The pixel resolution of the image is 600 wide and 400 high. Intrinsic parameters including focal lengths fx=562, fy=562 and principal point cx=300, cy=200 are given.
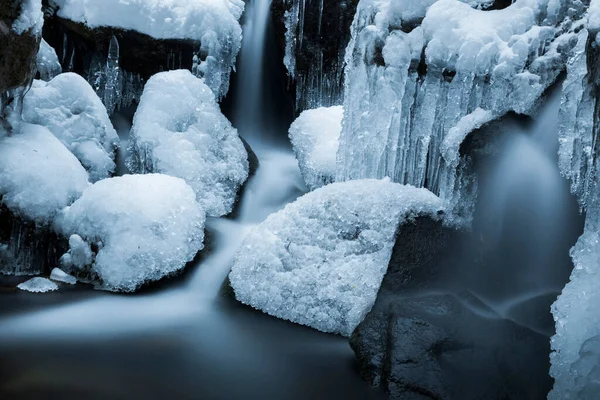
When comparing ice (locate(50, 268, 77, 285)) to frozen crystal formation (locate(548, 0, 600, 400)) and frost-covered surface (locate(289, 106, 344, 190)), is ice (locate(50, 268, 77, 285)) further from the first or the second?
frozen crystal formation (locate(548, 0, 600, 400))

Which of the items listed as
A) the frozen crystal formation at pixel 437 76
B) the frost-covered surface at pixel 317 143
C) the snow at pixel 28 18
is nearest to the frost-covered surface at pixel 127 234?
the snow at pixel 28 18

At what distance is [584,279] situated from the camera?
3115 mm

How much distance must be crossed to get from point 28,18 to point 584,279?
5.21 metres

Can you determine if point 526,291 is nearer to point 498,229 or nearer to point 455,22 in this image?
point 498,229

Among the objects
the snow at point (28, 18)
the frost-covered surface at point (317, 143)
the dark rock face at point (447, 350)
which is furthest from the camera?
the frost-covered surface at point (317, 143)

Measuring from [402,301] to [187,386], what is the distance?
1614 millimetres

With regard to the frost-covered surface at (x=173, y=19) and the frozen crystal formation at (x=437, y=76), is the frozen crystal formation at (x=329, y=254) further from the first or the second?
the frost-covered surface at (x=173, y=19)

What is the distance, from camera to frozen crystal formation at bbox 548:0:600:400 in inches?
114

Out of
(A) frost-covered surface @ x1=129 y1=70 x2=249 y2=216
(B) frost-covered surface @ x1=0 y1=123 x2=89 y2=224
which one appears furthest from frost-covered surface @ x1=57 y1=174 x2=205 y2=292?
(A) frost-covered surface @ x1=129 y1=70 x2=249 y2=216

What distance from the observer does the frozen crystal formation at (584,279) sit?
2908 mm

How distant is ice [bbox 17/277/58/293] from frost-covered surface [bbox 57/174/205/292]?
276 millimetres

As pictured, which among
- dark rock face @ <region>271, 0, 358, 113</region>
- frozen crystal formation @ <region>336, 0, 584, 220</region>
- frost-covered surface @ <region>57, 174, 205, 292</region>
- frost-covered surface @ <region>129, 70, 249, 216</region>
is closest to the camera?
frozen crystal formation @ <region>336, 0, 584, 220</region>

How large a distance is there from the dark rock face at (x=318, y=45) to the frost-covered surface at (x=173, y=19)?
115cm

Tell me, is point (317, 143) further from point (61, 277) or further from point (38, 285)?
point (38, 285)
